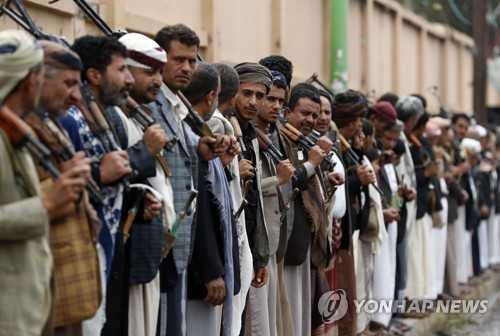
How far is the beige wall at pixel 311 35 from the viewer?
888cm

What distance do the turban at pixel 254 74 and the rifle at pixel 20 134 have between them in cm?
294

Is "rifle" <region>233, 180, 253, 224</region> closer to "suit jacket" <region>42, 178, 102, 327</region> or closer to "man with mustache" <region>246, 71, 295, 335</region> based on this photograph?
"man with mustache" <region>246, 71, 295, 335</region>

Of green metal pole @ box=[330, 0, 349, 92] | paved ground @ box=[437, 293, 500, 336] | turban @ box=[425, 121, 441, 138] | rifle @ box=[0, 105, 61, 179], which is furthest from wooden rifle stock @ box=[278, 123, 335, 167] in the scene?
green metal pole @ box=[330, 0, 349, 92]

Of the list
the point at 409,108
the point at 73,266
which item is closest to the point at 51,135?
the point at 73,266

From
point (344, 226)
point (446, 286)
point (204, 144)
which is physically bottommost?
point (446, 286)

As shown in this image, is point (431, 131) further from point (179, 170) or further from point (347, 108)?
point (179, 170)

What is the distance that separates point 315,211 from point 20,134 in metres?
4.05

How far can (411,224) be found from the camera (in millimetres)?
12445

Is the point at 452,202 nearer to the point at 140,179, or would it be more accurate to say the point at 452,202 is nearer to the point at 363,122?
the point at 363,122

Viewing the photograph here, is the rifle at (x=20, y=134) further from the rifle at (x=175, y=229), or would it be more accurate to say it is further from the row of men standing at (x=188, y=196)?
the rifle at (x=175, y=229)

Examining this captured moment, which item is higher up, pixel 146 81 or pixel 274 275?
pixel 146 81

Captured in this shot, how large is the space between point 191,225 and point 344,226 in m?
3.32

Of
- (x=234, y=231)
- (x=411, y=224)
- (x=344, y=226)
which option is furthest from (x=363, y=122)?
(x=234, y=231)

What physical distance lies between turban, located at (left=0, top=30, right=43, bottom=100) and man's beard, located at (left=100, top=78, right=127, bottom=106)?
0.82m
